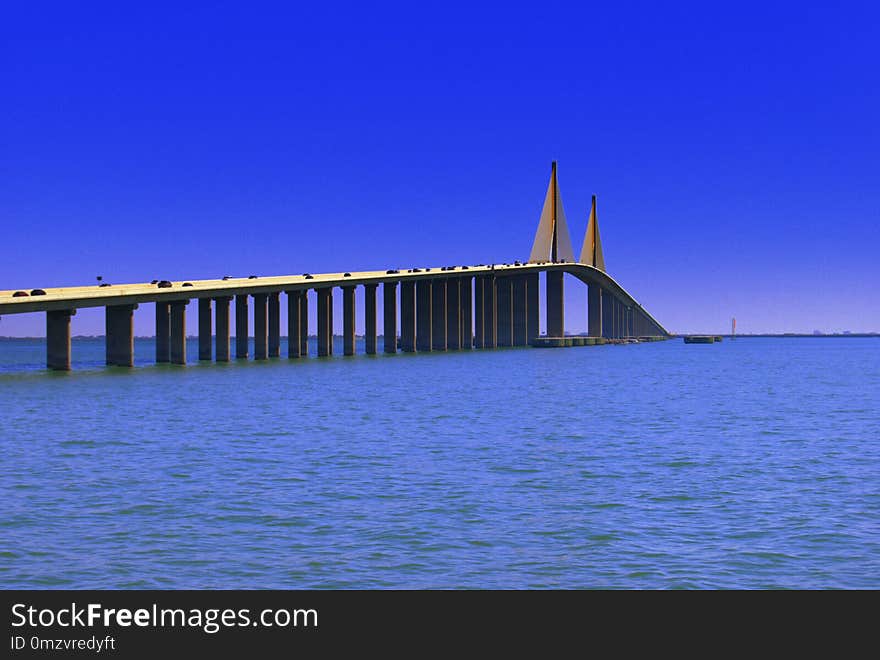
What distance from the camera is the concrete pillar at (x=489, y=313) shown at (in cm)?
18050

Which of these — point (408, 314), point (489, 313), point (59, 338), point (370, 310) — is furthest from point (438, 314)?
point (59, 338)

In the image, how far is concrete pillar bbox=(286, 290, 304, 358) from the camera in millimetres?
135625

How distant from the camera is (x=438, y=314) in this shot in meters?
166

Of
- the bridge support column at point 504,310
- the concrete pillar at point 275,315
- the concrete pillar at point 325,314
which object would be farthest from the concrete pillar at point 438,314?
the concrete pillar at point 275,315

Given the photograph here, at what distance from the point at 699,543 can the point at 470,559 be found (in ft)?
14.1

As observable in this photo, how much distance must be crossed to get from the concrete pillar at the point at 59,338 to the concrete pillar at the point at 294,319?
1698 inches

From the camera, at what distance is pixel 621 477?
28.0 metres

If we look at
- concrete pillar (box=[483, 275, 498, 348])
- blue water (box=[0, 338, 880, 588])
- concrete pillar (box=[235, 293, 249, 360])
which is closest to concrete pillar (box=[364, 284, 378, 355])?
concrete pillar (box=[235, 293, 249, 360])

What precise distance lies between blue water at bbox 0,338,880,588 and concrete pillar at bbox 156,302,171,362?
53437mm

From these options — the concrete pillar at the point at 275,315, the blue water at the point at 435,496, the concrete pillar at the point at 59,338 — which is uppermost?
the concrete pillar at the point at 275,315
